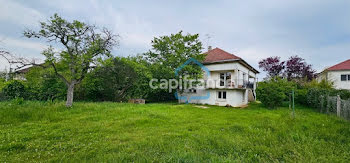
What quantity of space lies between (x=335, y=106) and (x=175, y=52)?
12.7 meters

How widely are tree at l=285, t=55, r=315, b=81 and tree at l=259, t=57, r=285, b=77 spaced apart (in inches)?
46.5

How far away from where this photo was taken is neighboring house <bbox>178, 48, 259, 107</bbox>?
14.1 meters

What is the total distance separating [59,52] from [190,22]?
11.1 meters

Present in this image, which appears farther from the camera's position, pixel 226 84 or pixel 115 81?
pixel 226 84

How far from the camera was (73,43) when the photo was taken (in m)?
9.07

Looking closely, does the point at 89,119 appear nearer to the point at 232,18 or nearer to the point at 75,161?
the point at 75,161

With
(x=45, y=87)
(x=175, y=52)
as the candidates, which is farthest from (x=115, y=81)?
(x=175, y=52)

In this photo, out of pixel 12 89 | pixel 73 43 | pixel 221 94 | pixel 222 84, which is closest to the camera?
pixel 73 43

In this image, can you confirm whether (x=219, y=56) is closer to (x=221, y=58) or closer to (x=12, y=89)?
(x=221, y=58)

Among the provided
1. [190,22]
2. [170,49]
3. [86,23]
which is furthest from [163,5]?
[86,23]

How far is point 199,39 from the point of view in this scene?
47.2 ft

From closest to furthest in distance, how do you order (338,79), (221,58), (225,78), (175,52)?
(175,52)
(221,58)
(225,78)
(338,79)

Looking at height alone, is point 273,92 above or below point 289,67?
below

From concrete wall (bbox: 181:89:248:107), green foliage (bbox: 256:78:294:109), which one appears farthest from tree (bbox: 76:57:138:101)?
green foliage (bbox: 256:78:294:109)
